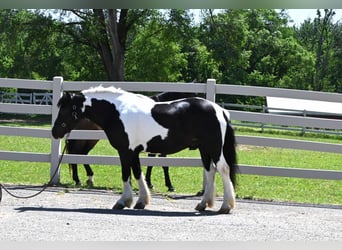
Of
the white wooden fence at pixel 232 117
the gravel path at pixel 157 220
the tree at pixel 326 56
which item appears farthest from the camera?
the tree at pixel 326 56

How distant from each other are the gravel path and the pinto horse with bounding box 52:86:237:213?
12.2 inches

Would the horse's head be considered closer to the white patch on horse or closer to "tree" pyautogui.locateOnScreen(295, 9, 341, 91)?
the white patch on horse

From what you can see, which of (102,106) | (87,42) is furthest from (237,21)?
(102,106)

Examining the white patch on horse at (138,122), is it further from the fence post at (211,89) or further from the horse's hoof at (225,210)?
the fence post at (211,89)

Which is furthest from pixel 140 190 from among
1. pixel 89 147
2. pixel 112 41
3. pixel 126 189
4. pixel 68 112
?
pixel 112 41

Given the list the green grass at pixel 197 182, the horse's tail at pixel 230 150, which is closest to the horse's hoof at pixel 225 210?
the horse's tail at pixel 230 150

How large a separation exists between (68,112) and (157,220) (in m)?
1.85

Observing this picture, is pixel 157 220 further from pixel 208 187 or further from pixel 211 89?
pixel 211 89

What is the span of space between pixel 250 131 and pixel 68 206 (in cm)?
2060

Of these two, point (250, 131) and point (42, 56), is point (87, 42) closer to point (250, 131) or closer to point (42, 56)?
point (42, 56)

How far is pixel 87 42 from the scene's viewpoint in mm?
34375

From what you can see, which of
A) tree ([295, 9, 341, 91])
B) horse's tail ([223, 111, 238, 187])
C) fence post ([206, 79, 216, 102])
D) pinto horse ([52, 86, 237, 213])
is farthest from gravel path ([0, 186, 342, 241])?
tree ([295, 9, 341, 91])

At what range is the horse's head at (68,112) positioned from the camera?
23.4ft

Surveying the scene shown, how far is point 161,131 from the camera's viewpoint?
698 centimetres
